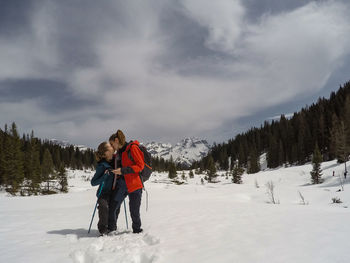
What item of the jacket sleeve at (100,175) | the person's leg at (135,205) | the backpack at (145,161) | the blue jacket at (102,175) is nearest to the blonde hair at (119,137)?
the backpack at (145,161)

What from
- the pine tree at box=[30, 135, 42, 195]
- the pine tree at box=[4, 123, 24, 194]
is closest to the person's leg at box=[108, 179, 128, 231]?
the pine tree at box=[30, 135, 42, 195]

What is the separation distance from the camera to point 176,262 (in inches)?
Result: 101

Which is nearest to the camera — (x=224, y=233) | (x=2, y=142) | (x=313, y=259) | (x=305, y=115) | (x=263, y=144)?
(x=313, y=259)

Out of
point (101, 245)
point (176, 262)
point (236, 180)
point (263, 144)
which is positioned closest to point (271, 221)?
point (176, 262)

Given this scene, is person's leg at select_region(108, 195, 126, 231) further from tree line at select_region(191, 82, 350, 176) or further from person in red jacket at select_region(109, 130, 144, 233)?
tree line at select_region(191, 82, 350, 176)

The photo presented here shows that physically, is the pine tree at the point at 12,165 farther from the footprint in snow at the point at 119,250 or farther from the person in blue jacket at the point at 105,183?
the footprint in snow at the point at 119,250

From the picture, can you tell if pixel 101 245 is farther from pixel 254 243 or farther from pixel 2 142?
pixel 2 142

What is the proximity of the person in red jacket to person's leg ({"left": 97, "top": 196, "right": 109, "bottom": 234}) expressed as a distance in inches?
24.3

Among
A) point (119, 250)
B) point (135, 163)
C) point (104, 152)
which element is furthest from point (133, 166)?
point (119, 250)

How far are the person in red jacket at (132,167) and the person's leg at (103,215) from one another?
2.02ft

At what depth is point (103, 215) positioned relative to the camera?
13.6 ft

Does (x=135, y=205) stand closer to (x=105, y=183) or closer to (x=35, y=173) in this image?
(x=105, y=183)

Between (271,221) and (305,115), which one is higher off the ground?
(305,115)

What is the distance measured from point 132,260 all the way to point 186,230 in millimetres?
1531
